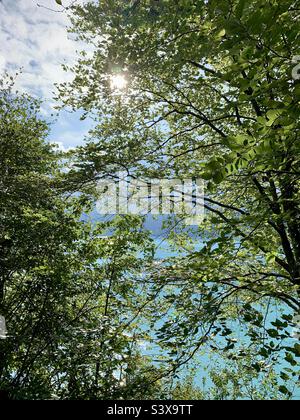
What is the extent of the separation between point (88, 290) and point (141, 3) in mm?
6033

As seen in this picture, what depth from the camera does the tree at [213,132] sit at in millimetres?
2328

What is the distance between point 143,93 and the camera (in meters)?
8.30

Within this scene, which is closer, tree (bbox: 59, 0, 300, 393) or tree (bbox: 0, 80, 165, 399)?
tree (bbox: 59, 0, 300, 393)

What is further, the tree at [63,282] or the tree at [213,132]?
the tree at [63,282]

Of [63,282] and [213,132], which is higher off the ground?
[213,132]

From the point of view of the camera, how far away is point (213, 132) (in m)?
9.11

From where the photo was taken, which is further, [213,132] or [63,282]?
[213,132]

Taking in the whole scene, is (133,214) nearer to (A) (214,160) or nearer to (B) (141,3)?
(B) (141,3)

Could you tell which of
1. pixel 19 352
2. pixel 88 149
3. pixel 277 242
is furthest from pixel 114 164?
pixel 277 242

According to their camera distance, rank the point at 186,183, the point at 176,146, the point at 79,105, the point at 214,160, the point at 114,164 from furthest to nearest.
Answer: the point at 176,146 → the point at 186,183 → the point at 79,105 → the point at 114,164 → the point at 214,160

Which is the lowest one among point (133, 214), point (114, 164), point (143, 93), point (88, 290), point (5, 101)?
point (88, 290)

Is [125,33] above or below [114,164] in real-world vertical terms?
above

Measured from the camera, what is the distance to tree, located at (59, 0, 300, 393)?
2328 millimetres

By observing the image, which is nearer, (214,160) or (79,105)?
(214,160)
